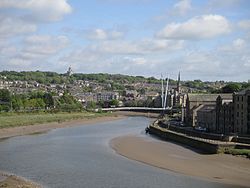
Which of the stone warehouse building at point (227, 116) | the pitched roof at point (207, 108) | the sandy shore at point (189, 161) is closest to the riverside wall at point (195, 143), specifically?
the sandy shore at point (189, 161)

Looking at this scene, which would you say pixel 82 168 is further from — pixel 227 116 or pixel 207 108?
pixel 207 108

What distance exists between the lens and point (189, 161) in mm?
38719

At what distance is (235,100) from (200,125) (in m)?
13.7

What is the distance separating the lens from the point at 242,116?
5147 centimetres

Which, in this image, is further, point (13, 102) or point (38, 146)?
point (13, 102)

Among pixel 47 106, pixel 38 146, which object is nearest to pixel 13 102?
pixel 47 106

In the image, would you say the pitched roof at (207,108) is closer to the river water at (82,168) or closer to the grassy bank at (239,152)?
the river water at (82,168)

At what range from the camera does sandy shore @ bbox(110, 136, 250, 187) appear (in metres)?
31.9

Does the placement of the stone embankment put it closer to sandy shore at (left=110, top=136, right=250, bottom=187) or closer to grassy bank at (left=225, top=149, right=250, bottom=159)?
grassy bank at (left=225, top=149, right=250, bottom=159)

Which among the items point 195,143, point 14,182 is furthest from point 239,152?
point 14,182

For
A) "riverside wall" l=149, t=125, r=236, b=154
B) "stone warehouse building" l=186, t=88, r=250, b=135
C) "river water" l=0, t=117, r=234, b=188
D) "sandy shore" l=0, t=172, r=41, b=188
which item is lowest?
"river water" l=0, t=117, r=234, b=188

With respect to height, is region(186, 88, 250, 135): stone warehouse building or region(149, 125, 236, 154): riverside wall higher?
region(186, 88, 250, 135): stone warehouse building

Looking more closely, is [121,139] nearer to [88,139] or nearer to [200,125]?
[88,139]

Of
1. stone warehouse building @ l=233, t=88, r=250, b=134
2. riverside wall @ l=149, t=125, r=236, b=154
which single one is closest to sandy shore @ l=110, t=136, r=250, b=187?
riverside wall @ l=149, t=125, r=236, b=154
